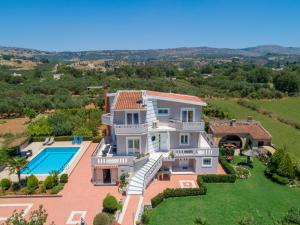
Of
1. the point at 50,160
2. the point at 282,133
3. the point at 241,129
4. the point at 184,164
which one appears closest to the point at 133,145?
the point at 184,164

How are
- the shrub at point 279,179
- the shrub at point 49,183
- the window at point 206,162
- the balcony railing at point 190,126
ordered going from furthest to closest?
the balcony railing at point 190,126 → the window at point 206,162 → the shrub at point 279,179 → the shrub at point 49,183

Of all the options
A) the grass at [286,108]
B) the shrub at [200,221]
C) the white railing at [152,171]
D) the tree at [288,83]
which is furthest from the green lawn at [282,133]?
the tree at [288,83]

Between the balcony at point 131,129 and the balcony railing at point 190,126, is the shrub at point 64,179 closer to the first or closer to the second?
the balcony at point 131,129

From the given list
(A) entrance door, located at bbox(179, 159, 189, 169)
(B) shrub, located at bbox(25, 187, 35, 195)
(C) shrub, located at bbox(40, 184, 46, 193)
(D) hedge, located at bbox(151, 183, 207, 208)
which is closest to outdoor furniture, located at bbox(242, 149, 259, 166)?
(A) entrance door, located at bbox(179, 159, 189, 169)

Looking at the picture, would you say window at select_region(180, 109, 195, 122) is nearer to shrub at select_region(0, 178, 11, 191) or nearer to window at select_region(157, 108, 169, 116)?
window at select_region(157, 108, 169, 116)

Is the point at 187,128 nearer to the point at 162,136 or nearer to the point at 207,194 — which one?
the point at 162,136

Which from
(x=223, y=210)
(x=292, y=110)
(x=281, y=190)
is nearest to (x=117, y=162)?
(x=223, y=210)

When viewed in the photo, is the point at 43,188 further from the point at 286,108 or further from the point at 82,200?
the point at 286,108
